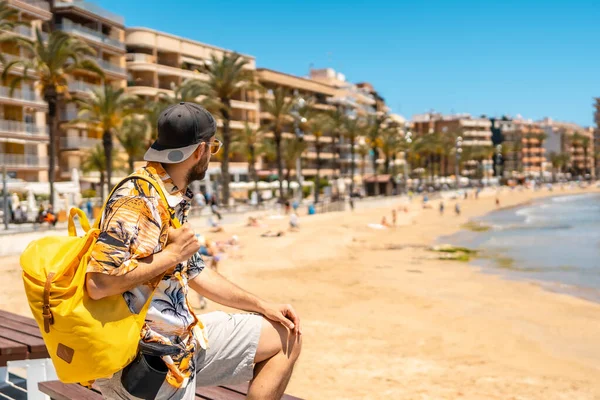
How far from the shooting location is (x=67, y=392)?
2789 millimetres

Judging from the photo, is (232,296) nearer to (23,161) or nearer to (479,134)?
(23,161)

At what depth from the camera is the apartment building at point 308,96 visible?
71.2 metres

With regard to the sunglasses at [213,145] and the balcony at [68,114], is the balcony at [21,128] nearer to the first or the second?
the balcony at [68,114]

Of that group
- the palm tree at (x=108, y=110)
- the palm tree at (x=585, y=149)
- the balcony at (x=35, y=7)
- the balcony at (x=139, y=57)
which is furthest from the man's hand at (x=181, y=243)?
the palm tree at (x=585, y=149)

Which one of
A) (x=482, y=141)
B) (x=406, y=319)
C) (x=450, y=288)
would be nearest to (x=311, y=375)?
(x=406, y=319)

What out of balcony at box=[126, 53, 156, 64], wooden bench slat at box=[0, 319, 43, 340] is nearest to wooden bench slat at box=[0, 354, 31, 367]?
wooden bench slat at box=[0, 319, 43, 340]

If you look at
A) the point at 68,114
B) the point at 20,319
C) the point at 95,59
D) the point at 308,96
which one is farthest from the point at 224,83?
the point at 20,319

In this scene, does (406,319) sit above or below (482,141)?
below

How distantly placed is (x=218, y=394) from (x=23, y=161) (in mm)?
42624

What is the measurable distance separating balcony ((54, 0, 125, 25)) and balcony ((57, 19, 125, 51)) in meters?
1.36

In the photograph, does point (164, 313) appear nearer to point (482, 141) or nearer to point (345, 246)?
point (345, 246)

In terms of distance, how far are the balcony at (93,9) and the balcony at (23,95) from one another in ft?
31.4

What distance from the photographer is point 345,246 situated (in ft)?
85.1

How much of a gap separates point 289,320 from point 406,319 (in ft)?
30.3
